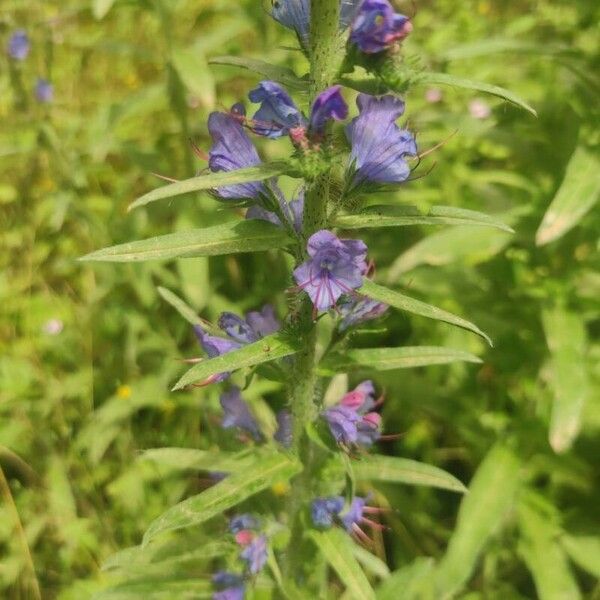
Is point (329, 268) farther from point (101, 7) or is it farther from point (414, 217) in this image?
point (101, 7)

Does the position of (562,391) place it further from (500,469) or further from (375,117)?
(375,117)

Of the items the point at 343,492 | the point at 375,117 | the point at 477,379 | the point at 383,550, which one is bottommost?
the point at 383,550

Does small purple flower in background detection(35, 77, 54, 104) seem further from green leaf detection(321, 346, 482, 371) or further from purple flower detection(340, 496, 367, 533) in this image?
purple flower detection(340, 496, 367, 533)

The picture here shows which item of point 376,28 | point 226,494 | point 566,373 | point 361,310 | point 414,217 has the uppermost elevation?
point 376,28

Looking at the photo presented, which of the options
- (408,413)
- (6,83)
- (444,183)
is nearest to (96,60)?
(6,83)

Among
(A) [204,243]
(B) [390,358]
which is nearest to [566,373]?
(B) [390,358]

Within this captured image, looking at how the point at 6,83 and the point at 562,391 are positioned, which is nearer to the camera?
the point at 562,391
